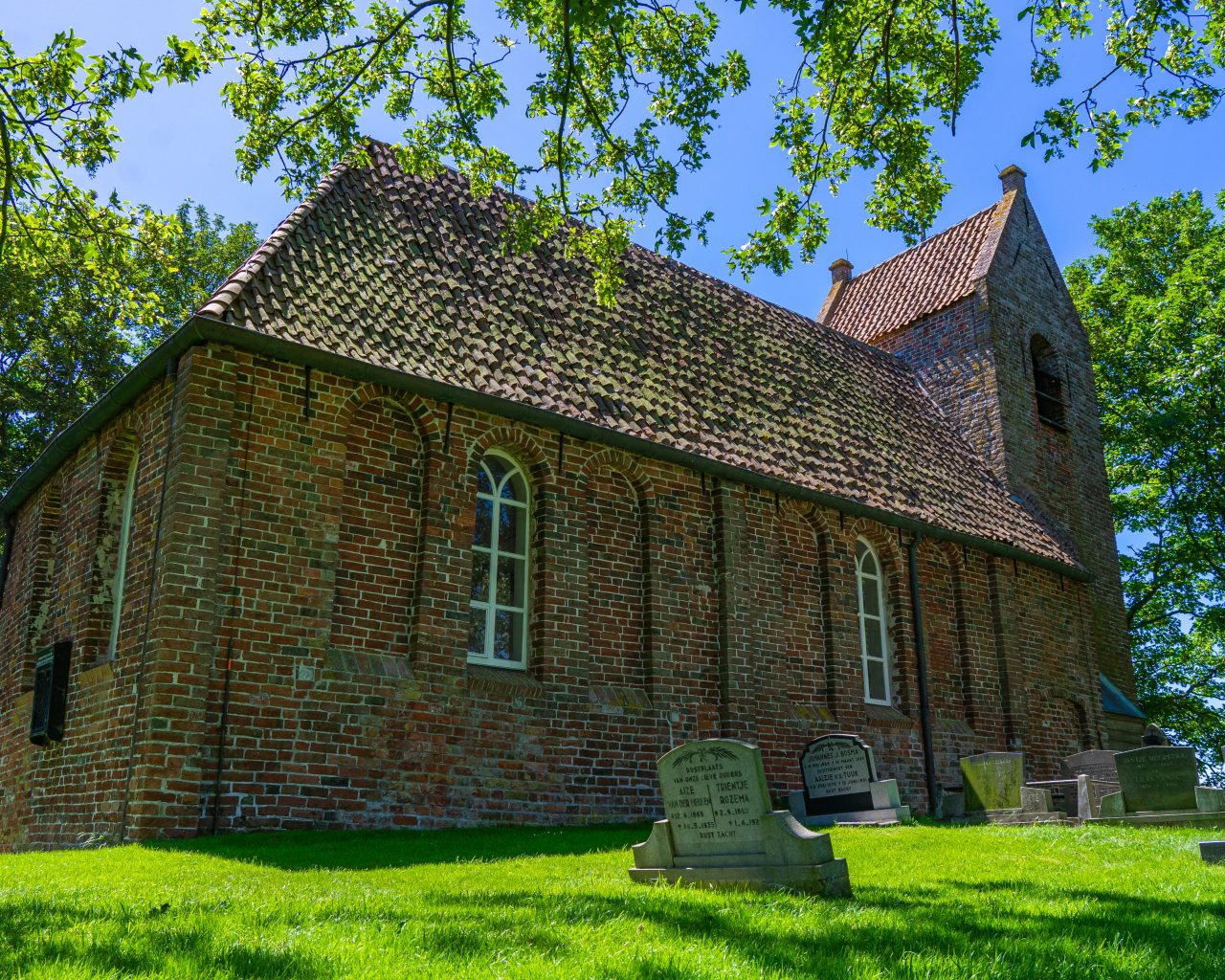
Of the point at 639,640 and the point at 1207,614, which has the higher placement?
the point at 1207,614

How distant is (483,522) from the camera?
39.6 feet

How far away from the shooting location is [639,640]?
42.3ft

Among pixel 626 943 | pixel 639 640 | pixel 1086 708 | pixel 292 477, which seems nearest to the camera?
pixel 626 943

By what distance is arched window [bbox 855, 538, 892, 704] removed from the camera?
1589 centimetres

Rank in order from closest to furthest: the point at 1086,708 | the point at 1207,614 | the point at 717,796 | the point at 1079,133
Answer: the point at 717,796, the point at 1079,133, the point at 1086,708, the point at 1207,614

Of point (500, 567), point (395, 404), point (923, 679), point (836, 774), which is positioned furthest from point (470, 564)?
point (923, 679)

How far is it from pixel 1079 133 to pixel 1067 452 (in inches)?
593

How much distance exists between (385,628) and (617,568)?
3.27m

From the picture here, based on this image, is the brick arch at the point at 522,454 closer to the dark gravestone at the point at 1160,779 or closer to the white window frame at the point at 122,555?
the white window frame at the point at 122,555

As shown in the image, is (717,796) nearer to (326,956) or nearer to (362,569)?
(326,956)

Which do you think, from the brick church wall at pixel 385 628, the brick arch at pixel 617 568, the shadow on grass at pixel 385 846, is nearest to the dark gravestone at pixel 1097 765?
the brick church wall at pixel 385 628

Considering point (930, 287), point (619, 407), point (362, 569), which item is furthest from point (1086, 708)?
point (362, 569)

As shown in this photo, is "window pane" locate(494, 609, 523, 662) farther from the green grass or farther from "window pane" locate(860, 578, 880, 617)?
"window pane" locate(860, 578, 880, 617)

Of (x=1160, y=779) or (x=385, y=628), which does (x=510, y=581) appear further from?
(x=1160, y=779)
